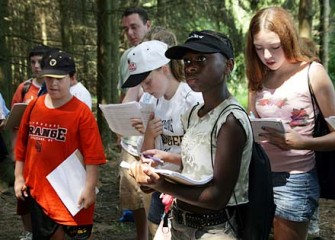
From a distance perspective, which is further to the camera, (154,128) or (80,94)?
(80,94)

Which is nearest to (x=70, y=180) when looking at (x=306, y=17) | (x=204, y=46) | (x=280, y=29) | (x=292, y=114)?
(x=292, y=114)

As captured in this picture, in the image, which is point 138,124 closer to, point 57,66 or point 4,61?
point 57,66

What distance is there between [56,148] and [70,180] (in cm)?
26

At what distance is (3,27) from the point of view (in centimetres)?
766

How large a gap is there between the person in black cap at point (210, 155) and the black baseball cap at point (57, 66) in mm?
1666

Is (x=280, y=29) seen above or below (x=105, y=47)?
above

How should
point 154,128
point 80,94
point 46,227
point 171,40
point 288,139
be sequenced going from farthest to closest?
point 80,94, point 46,227, point 171,40, point 154,128, point 288,139

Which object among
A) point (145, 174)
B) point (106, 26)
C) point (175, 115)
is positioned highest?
point (106, 26)

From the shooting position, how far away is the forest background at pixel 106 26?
976cm

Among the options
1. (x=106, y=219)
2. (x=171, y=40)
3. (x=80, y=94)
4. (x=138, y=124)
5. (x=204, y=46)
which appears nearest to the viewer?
(x=204, y=46)

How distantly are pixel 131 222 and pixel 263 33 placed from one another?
356 cm

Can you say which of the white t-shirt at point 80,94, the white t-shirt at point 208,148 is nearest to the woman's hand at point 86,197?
the white t-shirt at point 80,94

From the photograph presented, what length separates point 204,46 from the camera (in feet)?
7.79

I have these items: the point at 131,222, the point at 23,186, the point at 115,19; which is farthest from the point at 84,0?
the point at 23,186
